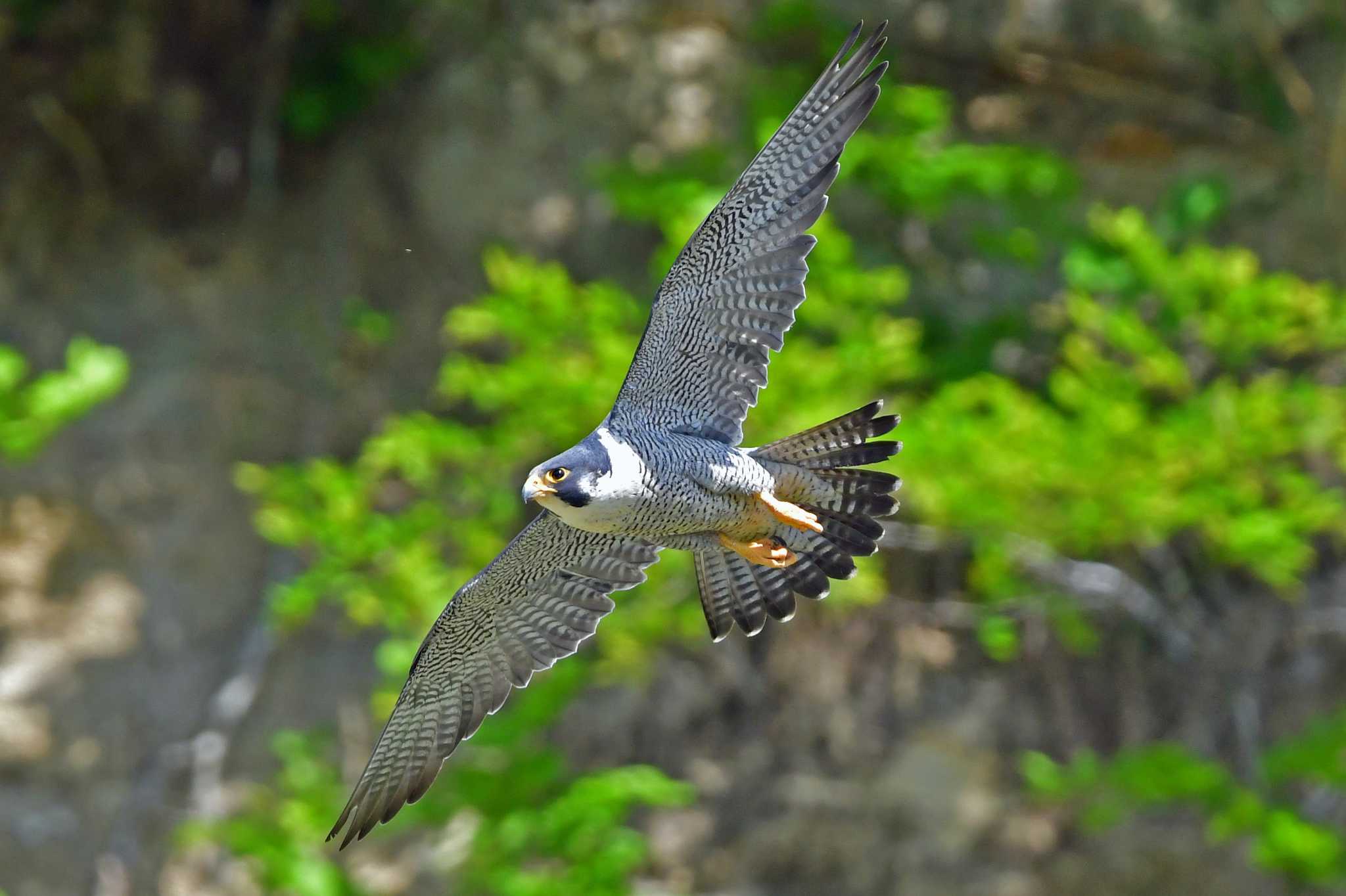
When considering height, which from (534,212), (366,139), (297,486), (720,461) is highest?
(366,139)

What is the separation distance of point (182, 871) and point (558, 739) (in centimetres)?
213

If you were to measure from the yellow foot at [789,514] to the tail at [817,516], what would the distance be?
0.08 metres

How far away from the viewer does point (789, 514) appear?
448 centimetres

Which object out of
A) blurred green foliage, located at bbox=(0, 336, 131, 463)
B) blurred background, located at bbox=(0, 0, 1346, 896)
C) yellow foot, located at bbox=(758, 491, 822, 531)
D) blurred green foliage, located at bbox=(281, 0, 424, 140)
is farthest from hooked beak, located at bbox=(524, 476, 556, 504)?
blurred green foliage, located at bbox=(281, 0, 424, 140)

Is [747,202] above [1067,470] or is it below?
below

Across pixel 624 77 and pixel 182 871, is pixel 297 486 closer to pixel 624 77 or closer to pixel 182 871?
pixel 182 871

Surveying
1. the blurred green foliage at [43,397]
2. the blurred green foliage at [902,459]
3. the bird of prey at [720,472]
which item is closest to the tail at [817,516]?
the bird of prey at [720,472]

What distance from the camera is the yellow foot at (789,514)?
4.48 metres

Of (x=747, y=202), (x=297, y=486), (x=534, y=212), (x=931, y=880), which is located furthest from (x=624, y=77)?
(x=747, y=202)

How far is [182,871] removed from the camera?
9.23 meters

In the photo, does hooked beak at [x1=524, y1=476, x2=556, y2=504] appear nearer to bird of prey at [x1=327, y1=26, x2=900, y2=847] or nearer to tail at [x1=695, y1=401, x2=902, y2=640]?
bird of prey at [x1=327, y1=26, x2=900, y2=847]

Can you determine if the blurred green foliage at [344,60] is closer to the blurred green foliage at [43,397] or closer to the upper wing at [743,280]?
the blurred green foliage at [43,397]

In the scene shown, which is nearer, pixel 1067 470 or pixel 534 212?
pixel 1067 470

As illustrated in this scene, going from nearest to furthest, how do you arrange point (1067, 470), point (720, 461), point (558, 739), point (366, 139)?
point (720, 461) < point (1067, 470) < point (558, 739) < point (366, 139)
